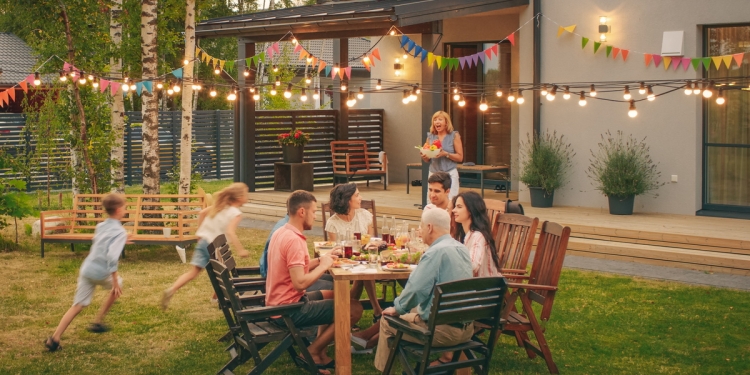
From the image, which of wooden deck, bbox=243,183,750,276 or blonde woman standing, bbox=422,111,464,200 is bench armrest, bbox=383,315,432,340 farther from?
wooden deck, bbox=243,183,750,276

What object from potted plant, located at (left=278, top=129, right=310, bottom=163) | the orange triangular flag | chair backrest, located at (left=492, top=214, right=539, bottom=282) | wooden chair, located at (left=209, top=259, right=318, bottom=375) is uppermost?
the orange triangular flag

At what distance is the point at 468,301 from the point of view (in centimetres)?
540

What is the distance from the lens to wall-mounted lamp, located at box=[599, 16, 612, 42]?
503 inches

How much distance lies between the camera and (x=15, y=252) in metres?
12.2

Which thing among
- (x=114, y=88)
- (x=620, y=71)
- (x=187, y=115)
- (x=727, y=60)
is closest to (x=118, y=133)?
(x=114, y=88)

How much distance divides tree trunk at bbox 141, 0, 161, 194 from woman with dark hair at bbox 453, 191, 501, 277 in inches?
276

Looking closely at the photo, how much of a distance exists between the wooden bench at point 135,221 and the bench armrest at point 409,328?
5753mm

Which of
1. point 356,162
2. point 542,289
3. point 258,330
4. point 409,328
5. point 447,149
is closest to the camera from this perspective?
point 409,328

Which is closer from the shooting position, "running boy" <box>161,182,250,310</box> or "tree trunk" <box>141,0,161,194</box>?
"running boy" <box>161,182,250,310</box>

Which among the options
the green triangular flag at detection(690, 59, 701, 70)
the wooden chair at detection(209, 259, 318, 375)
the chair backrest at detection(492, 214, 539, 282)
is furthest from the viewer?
the green triangular flag at detection(690, 59, 701, 70)

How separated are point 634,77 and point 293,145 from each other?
5.95 metres

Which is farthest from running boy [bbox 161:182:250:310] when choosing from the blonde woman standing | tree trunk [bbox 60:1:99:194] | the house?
tree trunk [bbox 60:1:99:194]

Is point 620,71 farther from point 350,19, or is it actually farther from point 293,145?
point 293,145

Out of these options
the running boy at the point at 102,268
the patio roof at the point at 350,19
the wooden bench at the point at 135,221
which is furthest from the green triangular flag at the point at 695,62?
the running boy at the point at 102,268
